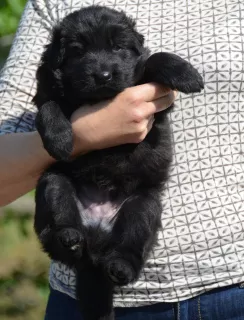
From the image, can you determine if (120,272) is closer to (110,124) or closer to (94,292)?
(94,292)

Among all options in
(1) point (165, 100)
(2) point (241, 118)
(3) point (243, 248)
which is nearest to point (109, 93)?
(1) point (165, 100)

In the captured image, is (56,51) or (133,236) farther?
(56,51)

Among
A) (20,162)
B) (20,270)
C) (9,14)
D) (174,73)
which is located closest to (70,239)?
(20,162)

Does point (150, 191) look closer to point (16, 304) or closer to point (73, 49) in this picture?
point (73, 49)

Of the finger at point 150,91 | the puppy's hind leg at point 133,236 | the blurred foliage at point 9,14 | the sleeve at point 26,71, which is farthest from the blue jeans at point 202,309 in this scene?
the blurred foliage at point 9,14

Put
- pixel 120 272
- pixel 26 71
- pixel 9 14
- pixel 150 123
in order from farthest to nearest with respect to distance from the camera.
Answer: pixel 9 14 < pixel 26 71 < pixel 150 123 < pixel 120 272

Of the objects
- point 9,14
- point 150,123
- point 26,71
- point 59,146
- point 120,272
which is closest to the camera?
point 120,272

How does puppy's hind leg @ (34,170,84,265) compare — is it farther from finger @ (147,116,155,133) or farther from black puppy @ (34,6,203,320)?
finger @ (147,116,155,133)

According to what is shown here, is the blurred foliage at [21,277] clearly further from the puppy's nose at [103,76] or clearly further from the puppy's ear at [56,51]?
the puppy's nose at [103,76]
